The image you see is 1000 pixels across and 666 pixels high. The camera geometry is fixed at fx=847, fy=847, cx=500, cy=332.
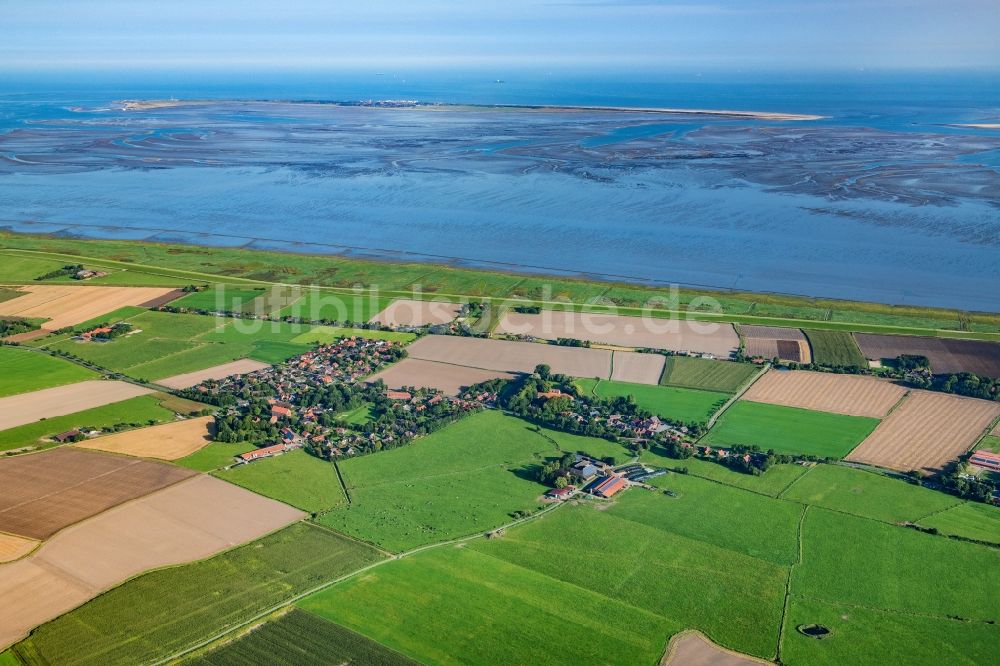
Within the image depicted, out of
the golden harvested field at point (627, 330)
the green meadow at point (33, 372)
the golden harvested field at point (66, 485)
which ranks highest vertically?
the golden harvested field at point (627, 330)

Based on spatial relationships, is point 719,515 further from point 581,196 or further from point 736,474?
point 581,196

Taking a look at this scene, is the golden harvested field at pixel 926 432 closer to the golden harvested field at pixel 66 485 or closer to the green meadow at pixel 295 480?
the green meadow at pixel 295 480

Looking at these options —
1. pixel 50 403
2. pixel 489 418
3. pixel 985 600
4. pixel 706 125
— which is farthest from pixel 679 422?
pixel 706 125

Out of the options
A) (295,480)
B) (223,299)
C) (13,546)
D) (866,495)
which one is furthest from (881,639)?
(223,299)

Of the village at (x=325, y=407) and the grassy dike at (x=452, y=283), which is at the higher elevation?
the grassy dike at (x=452, y=283)

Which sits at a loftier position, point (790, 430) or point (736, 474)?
point (790, 430)

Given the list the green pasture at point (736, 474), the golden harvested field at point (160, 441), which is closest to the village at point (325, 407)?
the golden harvested field at point (160, 441)

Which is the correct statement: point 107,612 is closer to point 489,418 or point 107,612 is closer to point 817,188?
point 489,418
